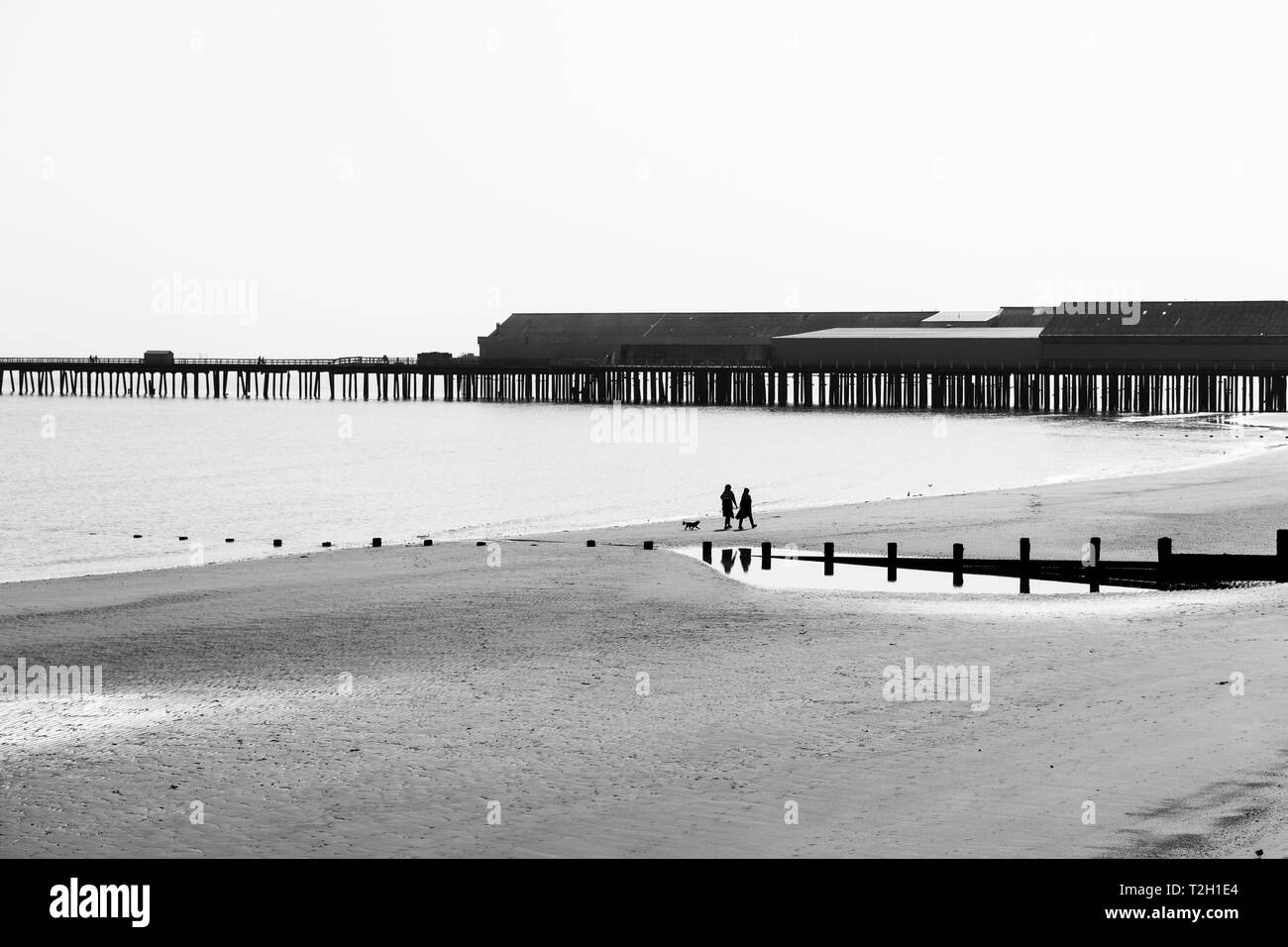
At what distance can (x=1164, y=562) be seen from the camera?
66.2 feet

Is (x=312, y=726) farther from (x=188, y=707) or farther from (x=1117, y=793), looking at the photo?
(x=1117, y=793)

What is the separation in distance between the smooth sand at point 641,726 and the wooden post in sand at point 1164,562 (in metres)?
1.42

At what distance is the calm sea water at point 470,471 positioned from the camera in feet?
130

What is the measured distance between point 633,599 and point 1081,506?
658 inches

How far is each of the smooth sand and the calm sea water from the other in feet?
50.3

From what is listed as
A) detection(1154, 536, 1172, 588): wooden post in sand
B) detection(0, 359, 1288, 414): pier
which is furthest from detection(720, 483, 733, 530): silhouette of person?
detection(0, 359, 1288, 414): pier

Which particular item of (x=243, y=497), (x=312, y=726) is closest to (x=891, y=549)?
(x=312, y=726)

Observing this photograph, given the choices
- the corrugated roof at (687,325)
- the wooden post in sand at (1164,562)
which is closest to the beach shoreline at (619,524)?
the wooden post in sand at (1164,562)

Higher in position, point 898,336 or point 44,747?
point 898,336

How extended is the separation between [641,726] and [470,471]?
51773 millimetres

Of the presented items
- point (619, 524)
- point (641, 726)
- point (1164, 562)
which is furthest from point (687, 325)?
point (641, 726)

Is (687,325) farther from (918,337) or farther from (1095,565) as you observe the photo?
(1095,565)
